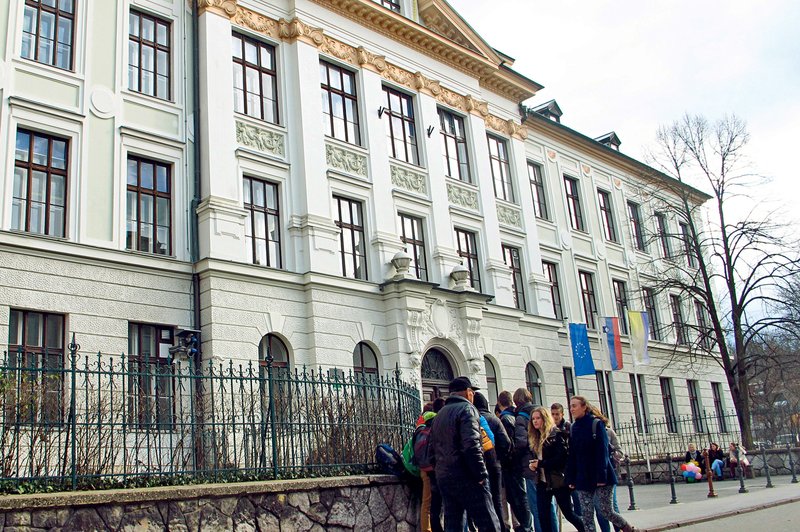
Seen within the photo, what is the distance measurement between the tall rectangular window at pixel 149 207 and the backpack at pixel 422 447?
10.1m

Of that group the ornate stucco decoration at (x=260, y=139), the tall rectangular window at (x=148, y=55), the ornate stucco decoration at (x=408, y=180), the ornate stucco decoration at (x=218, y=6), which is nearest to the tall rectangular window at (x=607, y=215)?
the ornate stucco decoration at (x=408, y=180)

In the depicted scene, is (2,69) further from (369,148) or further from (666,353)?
(666,353)

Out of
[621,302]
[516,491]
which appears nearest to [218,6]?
[516,491]

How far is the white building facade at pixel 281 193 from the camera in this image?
17.3m

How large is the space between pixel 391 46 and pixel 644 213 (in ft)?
60.4

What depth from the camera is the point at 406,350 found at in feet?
71.5

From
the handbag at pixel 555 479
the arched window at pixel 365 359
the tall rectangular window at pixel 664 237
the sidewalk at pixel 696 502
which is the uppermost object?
the tall rectangular window at pixel 664 237

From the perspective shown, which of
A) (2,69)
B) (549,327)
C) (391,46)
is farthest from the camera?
(549,327)

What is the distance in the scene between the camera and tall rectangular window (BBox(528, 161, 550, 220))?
31.8m

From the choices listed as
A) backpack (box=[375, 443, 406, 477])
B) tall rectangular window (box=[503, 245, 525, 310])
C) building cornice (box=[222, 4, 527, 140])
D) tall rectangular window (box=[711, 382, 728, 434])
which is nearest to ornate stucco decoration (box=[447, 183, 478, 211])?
tall rectangular window (box=[503, 245, 525, 310])

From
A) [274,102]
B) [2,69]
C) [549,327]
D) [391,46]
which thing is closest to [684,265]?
[549,327]

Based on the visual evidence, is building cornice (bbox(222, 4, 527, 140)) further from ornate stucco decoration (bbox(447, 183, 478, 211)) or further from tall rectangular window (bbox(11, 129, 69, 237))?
tall rectangular window (bbox(11, 129, 69, 237))

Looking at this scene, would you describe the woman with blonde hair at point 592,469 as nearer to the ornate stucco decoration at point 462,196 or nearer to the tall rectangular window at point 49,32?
the tall rectangular window at point 49,32

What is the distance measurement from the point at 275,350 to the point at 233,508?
10.8 meters
